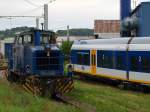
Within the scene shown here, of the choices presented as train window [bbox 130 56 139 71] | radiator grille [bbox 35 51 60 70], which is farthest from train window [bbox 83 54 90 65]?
radiator grille [bbox 35 51 60 70]

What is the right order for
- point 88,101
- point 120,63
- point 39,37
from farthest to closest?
1. point 120,63
2. point 39,37
3. point 88,101

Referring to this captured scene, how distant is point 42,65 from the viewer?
22750 millimetres

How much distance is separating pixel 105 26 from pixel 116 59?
6239 cm

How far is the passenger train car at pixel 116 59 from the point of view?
23.6 m

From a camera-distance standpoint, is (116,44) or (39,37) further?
(116,44)

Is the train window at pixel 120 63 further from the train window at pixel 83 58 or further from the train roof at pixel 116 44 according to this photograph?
the train window at pixel 83 58

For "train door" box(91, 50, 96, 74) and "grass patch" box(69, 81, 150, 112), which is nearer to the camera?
"grass patch" box(69, 81, 150, 112)

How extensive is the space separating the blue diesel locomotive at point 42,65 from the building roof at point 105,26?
204ft

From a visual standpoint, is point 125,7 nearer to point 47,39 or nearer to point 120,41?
point 120,41

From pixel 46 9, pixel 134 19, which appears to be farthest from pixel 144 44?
pixel 46 9

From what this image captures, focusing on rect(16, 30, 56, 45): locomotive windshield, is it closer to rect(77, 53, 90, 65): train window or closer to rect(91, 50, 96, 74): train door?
rect(91, 50, 96, 74): train door

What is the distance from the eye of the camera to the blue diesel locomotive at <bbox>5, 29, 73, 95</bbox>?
881 inches

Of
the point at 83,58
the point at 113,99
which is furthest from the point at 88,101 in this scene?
the point at 83,58

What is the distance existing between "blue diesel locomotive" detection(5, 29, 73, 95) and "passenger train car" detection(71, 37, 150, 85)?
11.6ft
